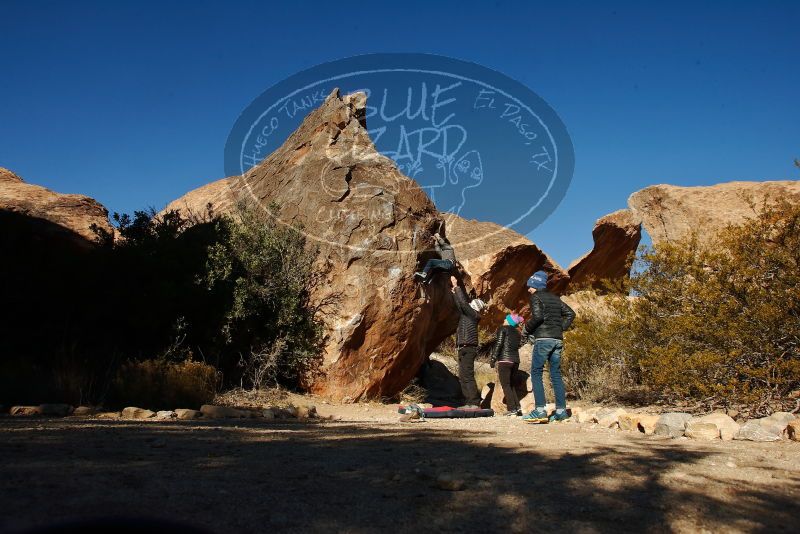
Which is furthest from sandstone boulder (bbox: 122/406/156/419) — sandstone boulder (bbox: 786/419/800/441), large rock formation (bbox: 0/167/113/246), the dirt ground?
sandstone boulder (bbox: 786/419/800/441)

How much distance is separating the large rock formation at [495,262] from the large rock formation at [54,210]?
892 cm

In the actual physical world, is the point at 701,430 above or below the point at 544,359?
below

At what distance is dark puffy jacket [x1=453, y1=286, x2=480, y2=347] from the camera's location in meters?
10.0

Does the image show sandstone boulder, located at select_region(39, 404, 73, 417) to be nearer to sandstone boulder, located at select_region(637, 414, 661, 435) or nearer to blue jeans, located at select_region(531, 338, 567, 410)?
blue jeans, located at select_region(531, 338, 567, 410)

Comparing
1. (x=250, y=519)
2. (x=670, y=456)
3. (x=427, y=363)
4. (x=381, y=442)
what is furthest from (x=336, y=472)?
(x=427, y=363)

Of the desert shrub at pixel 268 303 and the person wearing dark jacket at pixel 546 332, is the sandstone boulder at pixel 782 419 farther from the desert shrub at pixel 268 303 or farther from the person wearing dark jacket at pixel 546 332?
the desert shrub at pixel 268 303

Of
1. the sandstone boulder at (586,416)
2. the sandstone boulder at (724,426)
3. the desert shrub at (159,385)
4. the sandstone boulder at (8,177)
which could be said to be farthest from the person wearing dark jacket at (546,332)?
the sandstone boulder at (8,177)

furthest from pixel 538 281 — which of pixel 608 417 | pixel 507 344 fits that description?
pixel 608 417

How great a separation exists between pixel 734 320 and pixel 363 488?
221 inches

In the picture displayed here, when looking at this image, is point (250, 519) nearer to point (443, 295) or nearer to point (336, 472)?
point (336, 472)

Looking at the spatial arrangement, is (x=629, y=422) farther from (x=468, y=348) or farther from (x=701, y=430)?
(x=468, y=348)

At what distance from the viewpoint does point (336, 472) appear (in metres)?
3.39

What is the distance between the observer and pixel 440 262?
34.9 feet

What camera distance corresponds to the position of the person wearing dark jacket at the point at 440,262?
10.4m
